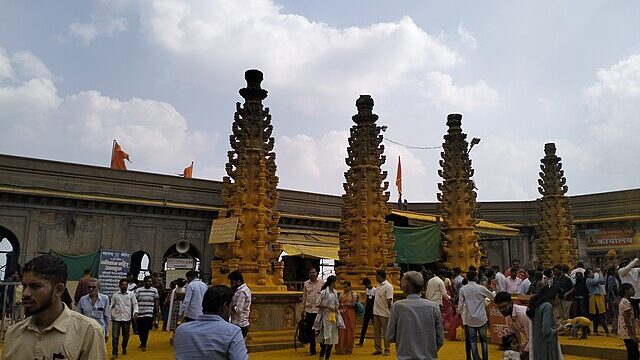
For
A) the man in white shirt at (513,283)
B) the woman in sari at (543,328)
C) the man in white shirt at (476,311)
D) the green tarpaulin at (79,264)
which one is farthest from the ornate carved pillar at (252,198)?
the green tarpaulin at (79,264)

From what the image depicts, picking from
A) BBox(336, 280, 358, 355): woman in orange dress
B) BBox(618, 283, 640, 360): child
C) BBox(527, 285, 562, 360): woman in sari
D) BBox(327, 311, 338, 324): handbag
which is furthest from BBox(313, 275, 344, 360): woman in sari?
BBox(527, 285, 562, 360): woman in sari

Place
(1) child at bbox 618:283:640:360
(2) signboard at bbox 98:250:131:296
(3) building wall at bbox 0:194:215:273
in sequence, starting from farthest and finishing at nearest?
(3) building wall at bbox 0:194:215:273
(2) signboard at bbox 98:250:131:296
(1) child at bbox 618:283:640:360

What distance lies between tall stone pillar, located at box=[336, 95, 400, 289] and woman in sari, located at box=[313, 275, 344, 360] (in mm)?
5530

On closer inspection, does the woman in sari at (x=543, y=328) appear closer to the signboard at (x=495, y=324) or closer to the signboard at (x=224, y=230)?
the signboard at (x=495, y=324)

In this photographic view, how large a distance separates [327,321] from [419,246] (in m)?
9.41

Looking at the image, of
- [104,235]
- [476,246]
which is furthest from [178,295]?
[104,235]

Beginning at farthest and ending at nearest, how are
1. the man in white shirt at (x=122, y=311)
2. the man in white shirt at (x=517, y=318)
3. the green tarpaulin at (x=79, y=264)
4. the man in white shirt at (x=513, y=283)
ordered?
the green tarpaulin at (x=79, y=264)
the man in white shirt at (x=513, y=283)
the man in white shirt at (x=122, y=311)
the man in white shirt at (x=517, y=318)

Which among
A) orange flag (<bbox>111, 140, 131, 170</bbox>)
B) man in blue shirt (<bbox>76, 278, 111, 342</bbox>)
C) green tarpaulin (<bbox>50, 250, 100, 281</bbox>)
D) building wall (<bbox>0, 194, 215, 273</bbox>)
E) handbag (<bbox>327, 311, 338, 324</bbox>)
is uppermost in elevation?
orange flag (<bbox>111, 140, 131, 170</bbox>)

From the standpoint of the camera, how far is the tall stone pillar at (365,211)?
54.1 ft

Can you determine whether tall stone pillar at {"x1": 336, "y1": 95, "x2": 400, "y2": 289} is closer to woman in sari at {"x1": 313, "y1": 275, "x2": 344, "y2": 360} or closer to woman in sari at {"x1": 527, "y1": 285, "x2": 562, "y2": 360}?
woman in sari at {"x1": 313, "y1": 275, "x2": 344, "y2": 360}

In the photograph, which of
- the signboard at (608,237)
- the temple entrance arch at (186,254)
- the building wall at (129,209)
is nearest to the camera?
the building wall at (129,209)

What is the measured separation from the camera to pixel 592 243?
29547 millimetres

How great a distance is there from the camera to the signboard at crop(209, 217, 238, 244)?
1281cm

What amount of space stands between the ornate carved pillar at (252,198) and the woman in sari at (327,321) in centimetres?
235
